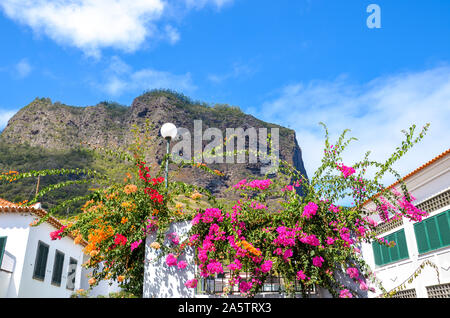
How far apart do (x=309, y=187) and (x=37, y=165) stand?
208 feet

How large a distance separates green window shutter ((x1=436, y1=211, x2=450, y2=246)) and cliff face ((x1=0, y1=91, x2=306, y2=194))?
220 ft

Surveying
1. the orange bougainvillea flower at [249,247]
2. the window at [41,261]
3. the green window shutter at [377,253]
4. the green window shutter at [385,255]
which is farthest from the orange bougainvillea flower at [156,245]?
the green window shutter at [377,253]

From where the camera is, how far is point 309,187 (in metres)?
6.63

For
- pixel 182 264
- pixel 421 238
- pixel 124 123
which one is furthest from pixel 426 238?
pixel 124 123

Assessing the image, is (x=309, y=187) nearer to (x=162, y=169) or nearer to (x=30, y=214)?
(x=162, y=169)

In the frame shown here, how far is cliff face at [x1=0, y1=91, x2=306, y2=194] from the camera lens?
83.7 meters

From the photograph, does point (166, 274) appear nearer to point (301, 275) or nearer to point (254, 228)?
point (254, 228)

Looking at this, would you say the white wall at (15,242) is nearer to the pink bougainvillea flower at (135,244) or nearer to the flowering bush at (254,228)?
the flowering bush at (254,228)

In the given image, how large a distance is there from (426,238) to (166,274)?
36.1ft

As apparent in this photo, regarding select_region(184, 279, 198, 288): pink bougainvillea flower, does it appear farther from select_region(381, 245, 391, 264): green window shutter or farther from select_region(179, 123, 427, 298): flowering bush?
select_region(381, 245, 391, 264): green window shutter

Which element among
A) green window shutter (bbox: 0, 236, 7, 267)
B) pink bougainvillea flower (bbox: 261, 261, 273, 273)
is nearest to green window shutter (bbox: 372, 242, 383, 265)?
pink bougainvillea flower (bbox: 261, 261, 273, 273)

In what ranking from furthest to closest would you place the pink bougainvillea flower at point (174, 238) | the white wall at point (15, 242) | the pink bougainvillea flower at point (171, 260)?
the white wall at point (15, 242) < the pink bougainvillea flower at point (174, 238) < the pink bougainvillea flower at point (171, 260)

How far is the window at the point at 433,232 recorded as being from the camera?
1260 cm
